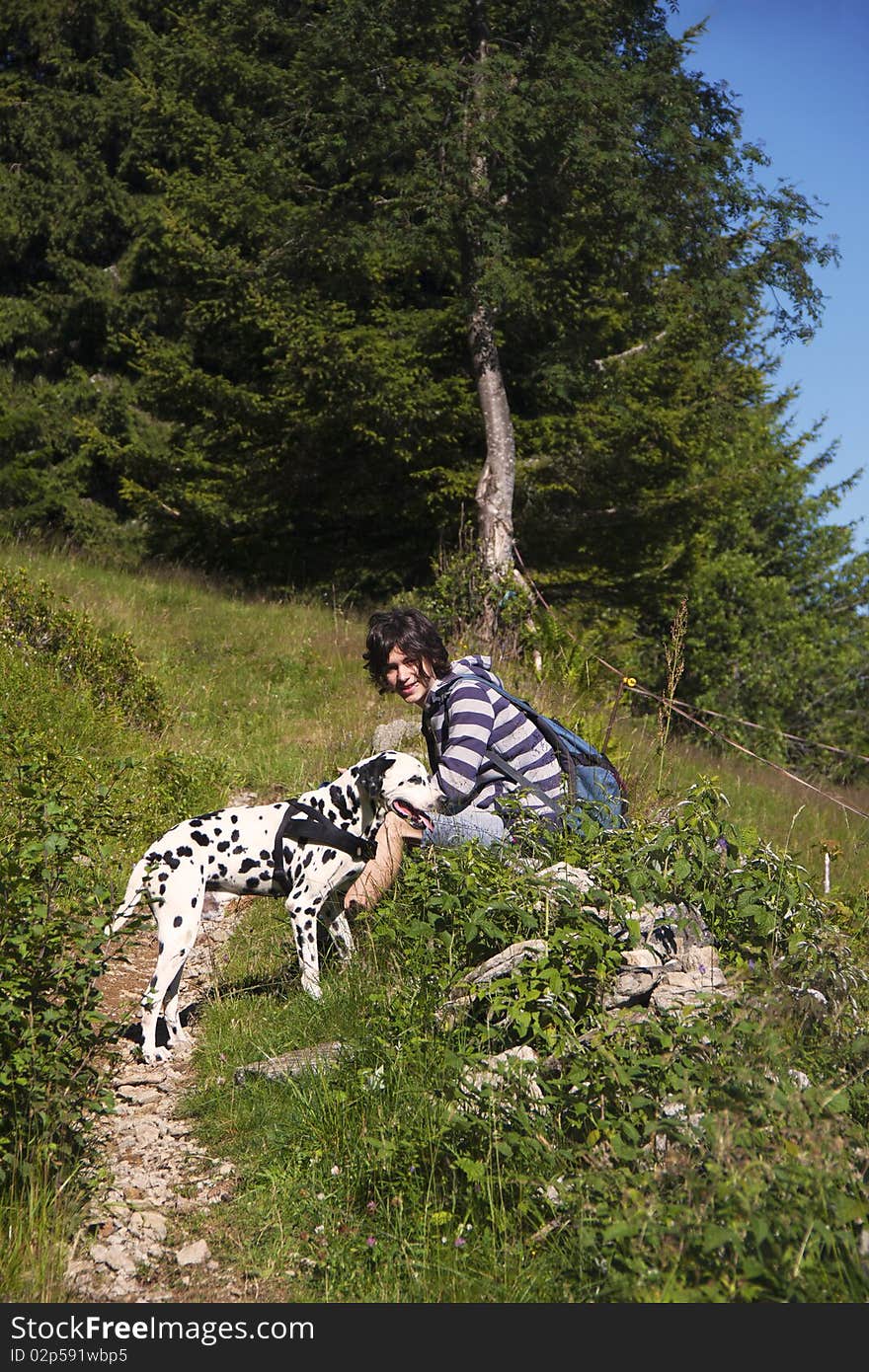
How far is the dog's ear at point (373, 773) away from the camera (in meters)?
5.84

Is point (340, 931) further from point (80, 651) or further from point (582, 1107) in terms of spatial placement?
point (80, 651)

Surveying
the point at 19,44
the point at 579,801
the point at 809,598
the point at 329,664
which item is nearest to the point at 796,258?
the point at 329,664

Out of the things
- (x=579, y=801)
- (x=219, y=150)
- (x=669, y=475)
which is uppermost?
(x=219, y=150)

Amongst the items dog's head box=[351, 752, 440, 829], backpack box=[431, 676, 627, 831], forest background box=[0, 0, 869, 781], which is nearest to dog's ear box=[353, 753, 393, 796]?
dog's head box=[351, 752, 440, 829]

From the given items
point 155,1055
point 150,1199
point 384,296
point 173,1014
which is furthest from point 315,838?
point 384,296

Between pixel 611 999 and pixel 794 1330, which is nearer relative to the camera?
pixel 794 1330

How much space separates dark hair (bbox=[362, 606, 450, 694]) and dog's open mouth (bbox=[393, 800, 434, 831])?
0.66 meters

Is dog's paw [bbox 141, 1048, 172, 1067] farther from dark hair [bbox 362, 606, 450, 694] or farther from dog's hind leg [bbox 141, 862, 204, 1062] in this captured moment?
dark hair [bbox 362, 606, 450, 694]

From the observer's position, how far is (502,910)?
4508mm

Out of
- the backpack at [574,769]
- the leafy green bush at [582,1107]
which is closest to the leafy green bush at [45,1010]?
the leafy green bush at [582,1107]

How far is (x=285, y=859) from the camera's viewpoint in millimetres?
5910

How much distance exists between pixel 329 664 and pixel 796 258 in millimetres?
7852

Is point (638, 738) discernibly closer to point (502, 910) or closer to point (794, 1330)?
point (502, 910)

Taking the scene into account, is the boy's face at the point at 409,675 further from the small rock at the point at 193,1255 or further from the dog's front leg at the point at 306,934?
the small rock at the point at 193,1255
